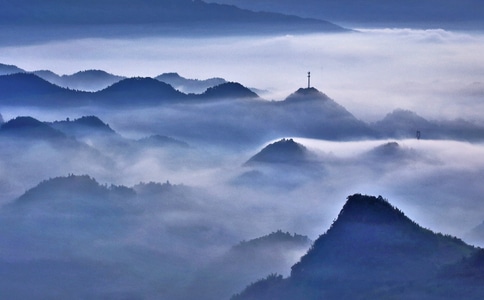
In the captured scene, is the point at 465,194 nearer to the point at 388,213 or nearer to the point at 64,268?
the point at 388,213

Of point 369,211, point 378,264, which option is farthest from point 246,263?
point 378,264

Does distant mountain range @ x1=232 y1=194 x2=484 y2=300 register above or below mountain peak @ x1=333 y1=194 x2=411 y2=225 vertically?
below

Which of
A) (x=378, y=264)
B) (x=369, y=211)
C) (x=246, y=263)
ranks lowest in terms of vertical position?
(x=246, y=263)

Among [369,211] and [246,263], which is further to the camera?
[246,263]

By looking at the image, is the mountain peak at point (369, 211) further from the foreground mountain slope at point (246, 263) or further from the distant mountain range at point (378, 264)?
the foreground mountain slope at point (246, 263)

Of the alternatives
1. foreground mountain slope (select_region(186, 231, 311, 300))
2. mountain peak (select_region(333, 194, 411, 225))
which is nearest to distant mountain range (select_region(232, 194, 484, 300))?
mountain peak (select_region(333, 194, 411, 225))

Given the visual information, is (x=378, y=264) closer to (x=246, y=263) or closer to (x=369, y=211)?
(x=369, y=211)

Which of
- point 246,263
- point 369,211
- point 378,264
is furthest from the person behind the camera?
point 246,263

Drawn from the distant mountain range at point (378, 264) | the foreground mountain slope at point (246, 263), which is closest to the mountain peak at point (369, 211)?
the distant mountain range at point (378, 264)

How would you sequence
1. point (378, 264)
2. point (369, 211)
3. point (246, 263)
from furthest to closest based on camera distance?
point (246, 263)
point (369, 211)
point (378, 264)

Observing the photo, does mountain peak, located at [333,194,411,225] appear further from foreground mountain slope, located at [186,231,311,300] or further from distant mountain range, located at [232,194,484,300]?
foreground mountain slope, located at [186,231,311,300]

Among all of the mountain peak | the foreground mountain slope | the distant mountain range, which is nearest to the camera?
the distant mountain range
